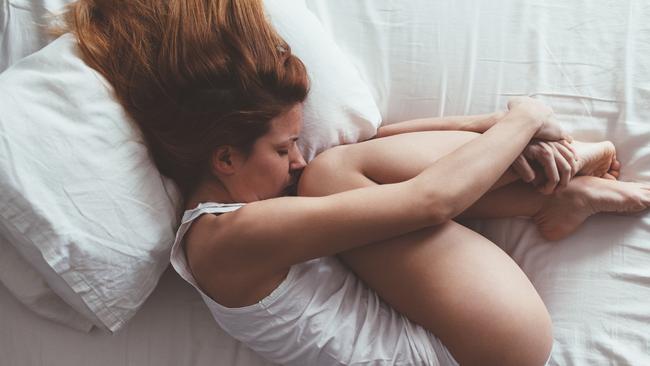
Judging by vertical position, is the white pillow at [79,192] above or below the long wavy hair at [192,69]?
below

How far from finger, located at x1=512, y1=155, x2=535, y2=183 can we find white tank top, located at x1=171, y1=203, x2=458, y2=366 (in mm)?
281

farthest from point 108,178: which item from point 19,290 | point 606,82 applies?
point 606,82

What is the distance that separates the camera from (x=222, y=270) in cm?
86

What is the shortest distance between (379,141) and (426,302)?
0.87 ft

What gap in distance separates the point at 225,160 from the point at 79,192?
21 cm

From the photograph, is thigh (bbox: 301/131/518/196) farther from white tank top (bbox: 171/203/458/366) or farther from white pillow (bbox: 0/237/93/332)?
white pillow (bbox: 0/237/93/332)

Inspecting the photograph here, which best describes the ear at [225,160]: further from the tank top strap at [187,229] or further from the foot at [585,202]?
the foot at [585,202]

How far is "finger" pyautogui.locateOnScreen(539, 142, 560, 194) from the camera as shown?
0.93 metres

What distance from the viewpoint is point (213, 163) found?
0.90 metres

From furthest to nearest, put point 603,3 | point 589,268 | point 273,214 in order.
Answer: point 603,3
point 589,268
point 273,214

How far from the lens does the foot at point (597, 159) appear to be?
37.8 inches

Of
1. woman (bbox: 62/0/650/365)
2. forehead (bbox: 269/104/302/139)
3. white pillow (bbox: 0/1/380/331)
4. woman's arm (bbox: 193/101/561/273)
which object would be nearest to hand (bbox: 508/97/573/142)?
woman (bbox: 62/0/650/365)

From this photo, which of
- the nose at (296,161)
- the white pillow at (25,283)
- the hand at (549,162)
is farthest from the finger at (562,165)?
the white pillow at (25,283)

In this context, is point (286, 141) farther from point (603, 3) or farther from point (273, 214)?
point (603, 3)
